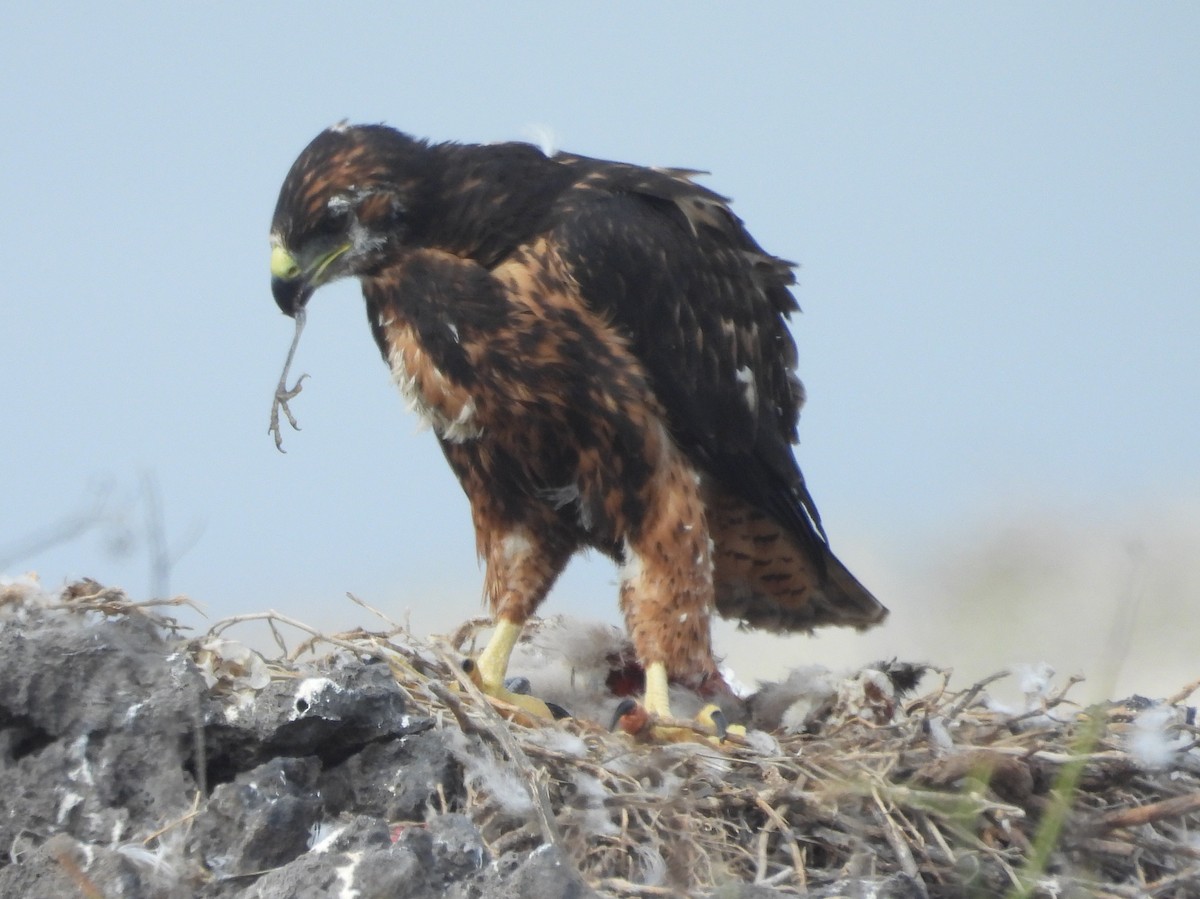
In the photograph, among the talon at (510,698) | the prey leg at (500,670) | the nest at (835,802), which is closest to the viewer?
the nest at (835,802)

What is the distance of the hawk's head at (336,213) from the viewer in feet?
14.8

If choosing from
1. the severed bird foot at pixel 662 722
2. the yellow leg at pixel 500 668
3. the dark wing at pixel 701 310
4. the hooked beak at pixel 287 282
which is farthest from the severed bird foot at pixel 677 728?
the hooked beak at pixel 287 282

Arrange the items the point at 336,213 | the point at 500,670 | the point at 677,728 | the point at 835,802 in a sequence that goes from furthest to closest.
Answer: the point at 500,670, the point at 336,213, the point at 677,728, the point at 835,802

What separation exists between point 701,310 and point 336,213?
1.17 meters

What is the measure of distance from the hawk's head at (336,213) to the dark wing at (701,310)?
0.49m

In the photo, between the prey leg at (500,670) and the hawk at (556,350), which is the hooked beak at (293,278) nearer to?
the hawk at (556,350)

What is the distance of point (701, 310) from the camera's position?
16.2 feet

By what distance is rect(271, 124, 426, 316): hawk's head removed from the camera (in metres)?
4.50

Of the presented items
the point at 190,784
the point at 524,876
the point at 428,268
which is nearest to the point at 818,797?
the point at 524,876

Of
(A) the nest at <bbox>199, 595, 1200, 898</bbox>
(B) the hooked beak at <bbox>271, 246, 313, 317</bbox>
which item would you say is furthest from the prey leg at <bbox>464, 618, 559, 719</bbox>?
(B) the hooked beak at <bbox>271, 246, 313, 317</bbox>

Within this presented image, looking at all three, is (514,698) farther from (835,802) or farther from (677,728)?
(835,802)

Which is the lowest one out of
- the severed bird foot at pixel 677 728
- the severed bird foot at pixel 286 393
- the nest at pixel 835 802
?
the nest at pixel 835 802

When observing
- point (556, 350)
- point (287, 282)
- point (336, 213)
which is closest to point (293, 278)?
point (287, 282)

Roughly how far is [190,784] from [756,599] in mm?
2626
